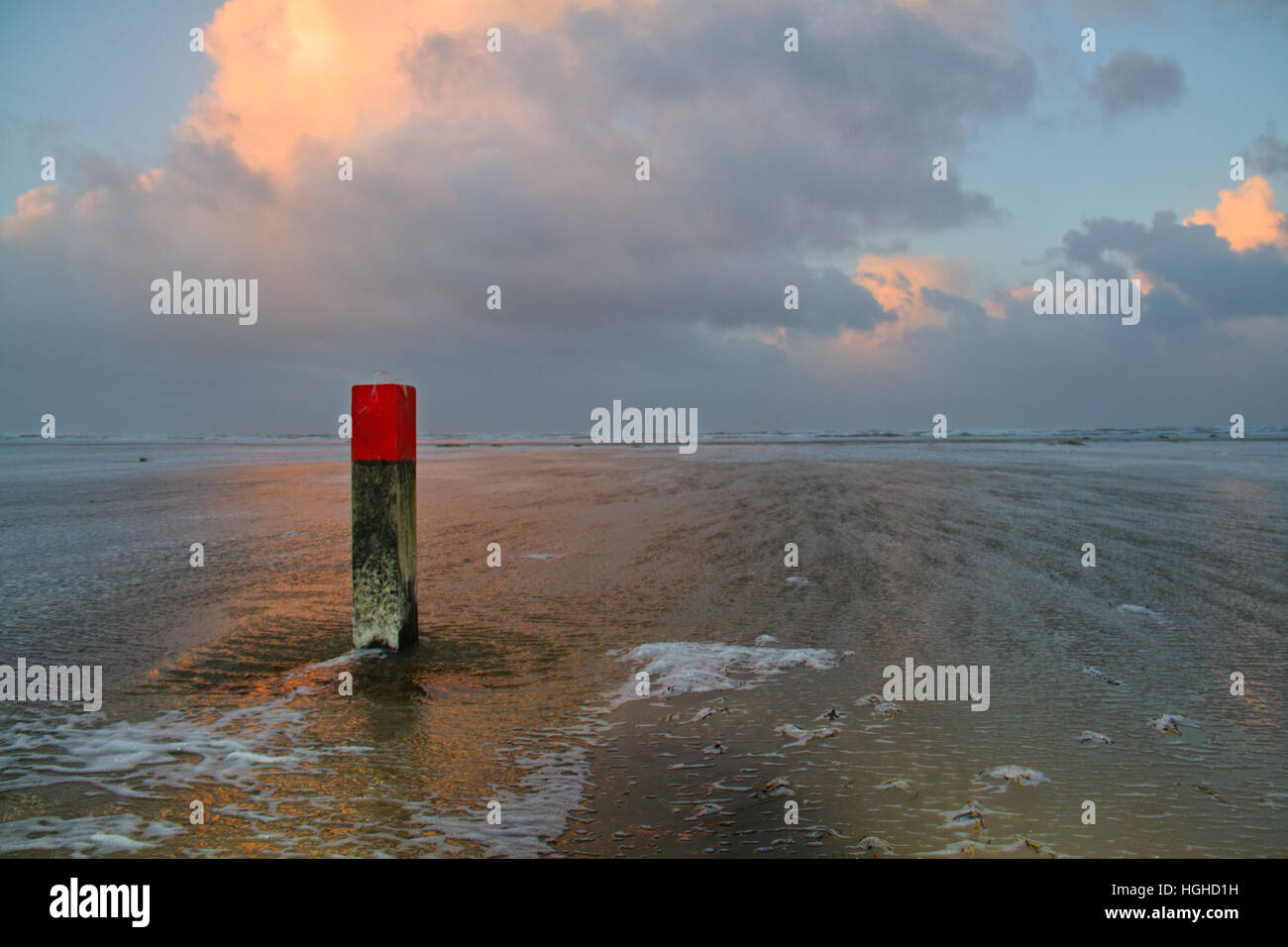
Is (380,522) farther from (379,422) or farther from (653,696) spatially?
(653,696)

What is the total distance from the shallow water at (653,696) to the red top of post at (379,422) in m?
1.54

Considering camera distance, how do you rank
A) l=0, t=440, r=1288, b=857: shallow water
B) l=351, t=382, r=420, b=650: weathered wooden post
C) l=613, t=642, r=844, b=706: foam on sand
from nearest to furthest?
l=0, t=440, r=1288, b=857: shallow water
l=613, t=642, r=844, b=706: foam on sand
l=351, t=382, r=420, b=650: weathered wooden post

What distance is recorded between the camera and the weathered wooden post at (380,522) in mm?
5469

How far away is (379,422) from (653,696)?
2932 millimetres

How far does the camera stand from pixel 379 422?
5.52 metres

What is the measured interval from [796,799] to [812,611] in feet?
11.5

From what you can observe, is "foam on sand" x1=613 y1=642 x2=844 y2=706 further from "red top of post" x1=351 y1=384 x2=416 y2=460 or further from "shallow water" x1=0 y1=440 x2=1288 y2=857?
"red top of post" x1=351 y1=384 x2=416 y2=460

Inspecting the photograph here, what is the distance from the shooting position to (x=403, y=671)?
500 cm

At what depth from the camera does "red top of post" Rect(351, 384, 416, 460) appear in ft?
18.1

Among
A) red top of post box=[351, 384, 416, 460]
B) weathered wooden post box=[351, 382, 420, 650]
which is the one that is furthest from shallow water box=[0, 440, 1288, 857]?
red top of post box=[351, 384, 416, 460]

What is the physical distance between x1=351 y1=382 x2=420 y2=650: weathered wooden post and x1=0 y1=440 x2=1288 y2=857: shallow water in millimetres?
256

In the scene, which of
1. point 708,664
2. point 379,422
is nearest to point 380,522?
point 379,422
